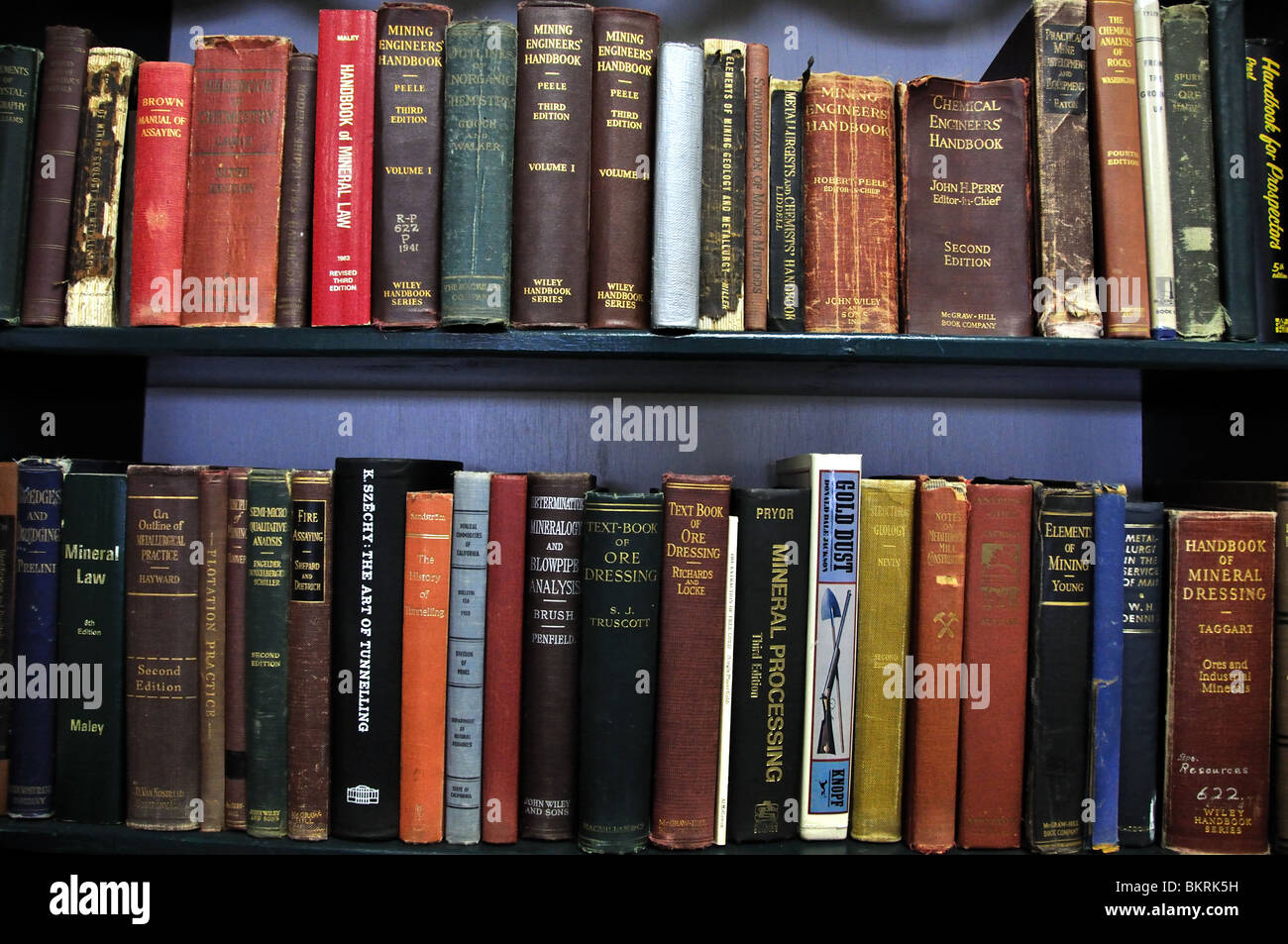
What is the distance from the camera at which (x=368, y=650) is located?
0.84 meters

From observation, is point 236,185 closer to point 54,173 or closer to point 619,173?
point 54,173

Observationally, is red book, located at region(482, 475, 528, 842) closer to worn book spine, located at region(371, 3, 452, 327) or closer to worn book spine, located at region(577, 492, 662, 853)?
worn book spine, located at region(577, 492, 662, 853)

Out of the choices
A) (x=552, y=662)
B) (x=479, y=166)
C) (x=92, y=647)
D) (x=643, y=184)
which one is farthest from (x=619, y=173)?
(x=92, y=647)

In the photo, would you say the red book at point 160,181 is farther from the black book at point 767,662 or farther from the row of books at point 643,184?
the black book at point 767,662

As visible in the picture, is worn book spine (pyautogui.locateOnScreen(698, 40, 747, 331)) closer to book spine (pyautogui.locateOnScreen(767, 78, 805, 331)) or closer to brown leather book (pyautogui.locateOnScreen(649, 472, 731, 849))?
book spine (pyautogui.locateOnScreen(767, 78, 805, 331))

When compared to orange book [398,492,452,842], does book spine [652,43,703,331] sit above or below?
above

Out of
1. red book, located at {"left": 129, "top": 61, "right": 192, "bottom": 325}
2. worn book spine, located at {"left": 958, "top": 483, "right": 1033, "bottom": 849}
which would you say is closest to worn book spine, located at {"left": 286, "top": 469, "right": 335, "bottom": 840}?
red book, located at {"left": 129, "top": 61, "right": 192, "bottom": 325}

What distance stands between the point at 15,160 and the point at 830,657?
0.94 meters

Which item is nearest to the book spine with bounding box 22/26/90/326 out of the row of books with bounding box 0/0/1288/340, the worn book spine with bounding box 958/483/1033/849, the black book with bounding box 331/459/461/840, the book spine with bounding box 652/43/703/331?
the row of books with bounding box 0/0/1288/340

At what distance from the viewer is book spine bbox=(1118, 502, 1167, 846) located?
0.84 metres
